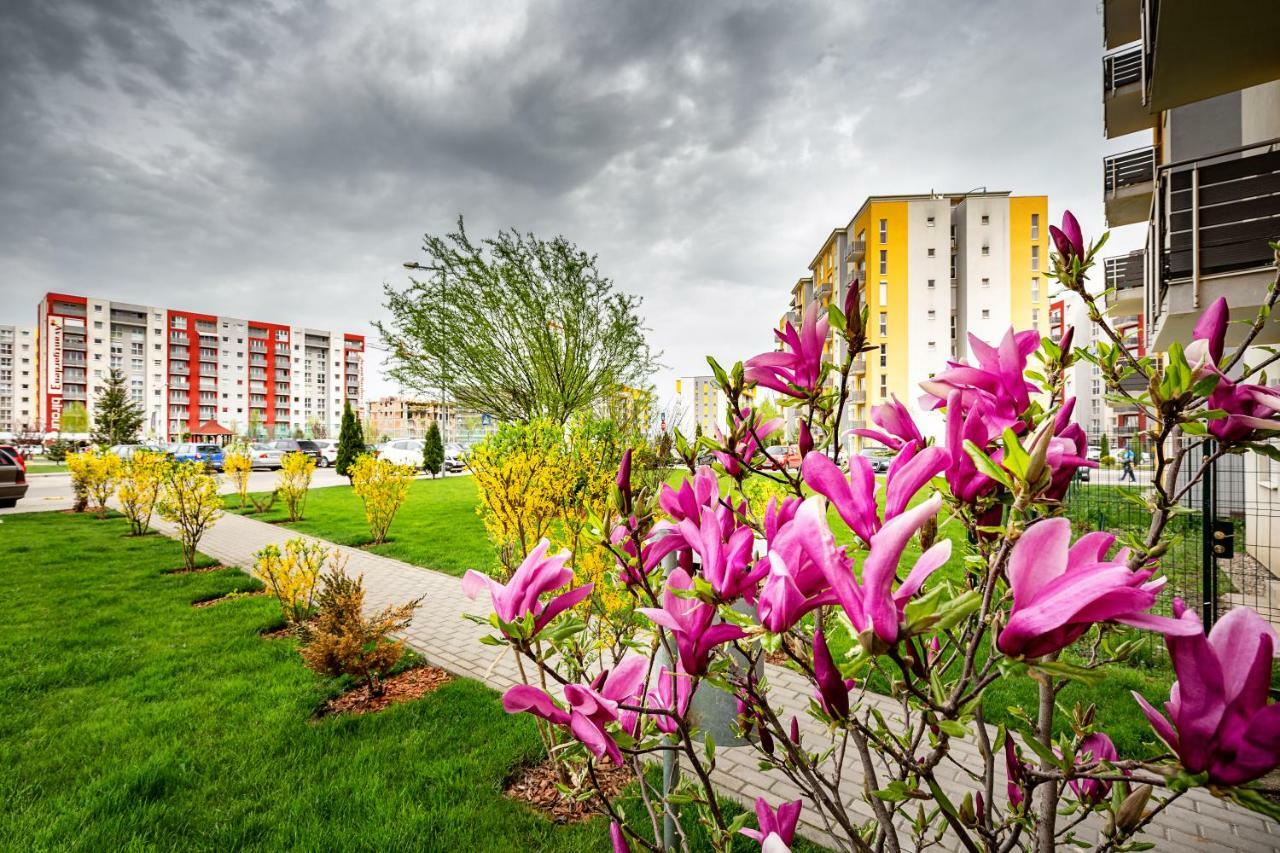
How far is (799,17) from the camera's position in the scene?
19.4 feet

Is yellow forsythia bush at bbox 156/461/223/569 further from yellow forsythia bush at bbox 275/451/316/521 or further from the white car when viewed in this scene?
the white car

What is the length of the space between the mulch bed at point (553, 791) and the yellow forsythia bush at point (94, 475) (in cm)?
1298

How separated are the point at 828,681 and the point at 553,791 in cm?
281

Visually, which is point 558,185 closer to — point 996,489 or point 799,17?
point 799,17

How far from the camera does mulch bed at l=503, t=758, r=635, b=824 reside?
2641 millimetres

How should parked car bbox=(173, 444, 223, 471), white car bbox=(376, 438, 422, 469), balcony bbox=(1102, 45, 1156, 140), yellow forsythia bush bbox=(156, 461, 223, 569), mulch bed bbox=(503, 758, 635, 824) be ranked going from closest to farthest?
mulch bed bbox=(503, 758, 635, 824) < yellow forsythia bush bbox=(156, 461, 223, 569) < balcony bbox=(1102, 45, 1156, 140) < parked car bbox=(173, 444, 223, 471) < white car bbox=(376, 438, 422, 469)

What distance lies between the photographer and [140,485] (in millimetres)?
9688

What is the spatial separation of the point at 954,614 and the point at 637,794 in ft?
9.51

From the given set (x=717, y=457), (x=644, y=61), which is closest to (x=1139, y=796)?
(x=717, y=457)

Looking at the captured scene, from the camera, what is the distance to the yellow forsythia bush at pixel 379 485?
9.09 meters

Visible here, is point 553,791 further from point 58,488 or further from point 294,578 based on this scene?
point 58,488

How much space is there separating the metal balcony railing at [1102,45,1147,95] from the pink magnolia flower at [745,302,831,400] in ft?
48.4

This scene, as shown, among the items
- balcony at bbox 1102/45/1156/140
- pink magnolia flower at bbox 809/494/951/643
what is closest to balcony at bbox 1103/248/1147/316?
balcony at bbox 1102/45/1156/140

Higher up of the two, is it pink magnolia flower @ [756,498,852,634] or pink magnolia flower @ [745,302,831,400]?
pink magnolia flower @ [745,302,831,400]
